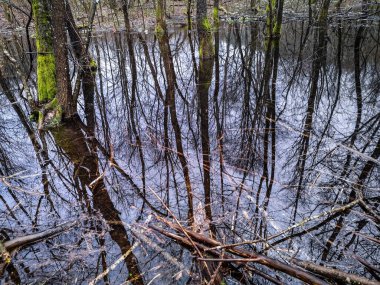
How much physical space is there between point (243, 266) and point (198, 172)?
1.99 m

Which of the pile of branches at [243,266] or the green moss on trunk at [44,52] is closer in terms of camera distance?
the pile of branches at [243,266]

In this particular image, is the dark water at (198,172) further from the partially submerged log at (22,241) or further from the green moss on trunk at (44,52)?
the green moss on trunk at (44,52)

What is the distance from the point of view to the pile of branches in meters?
1.98

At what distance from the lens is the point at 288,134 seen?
5359 millimetres

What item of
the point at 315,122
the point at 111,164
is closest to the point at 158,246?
the point at 111,164

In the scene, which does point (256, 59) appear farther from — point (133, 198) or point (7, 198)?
point (7, 198)

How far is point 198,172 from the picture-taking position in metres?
4.30

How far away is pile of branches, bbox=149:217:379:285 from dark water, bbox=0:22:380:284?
0.20 ft

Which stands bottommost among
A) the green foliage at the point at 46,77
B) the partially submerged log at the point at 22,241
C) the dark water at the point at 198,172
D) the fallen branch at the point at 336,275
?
the dark water at the point at 198,172

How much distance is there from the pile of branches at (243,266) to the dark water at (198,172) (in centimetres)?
6

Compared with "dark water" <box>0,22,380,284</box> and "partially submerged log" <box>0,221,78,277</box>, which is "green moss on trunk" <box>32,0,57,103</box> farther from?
"partially submerged log" <box>0,221,78,277</box>

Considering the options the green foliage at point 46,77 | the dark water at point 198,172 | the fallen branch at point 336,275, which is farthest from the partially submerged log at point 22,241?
the green foliage at point 46,77

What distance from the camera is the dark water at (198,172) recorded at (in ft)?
9.00

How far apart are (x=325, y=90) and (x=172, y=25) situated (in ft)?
60.4
